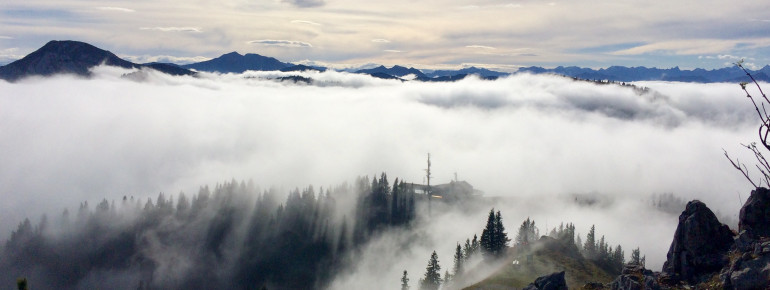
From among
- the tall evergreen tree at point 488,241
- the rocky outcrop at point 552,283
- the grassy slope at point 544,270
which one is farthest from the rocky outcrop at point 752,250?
the tall evergreen tree at point 488,241

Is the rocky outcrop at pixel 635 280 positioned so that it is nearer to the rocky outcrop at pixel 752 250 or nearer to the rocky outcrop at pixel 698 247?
the rocky outcrop at pixel 698 247

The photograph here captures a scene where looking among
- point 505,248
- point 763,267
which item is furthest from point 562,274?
point 505,248

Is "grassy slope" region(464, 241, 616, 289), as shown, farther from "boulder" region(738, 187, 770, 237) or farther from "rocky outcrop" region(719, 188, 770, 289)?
"boulder" region(738, 187, 770, 237)

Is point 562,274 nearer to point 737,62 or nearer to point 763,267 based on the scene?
point 763,267

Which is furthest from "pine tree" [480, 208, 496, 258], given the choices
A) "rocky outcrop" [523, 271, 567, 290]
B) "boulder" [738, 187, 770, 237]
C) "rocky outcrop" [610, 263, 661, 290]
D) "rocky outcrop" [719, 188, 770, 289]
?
"boulder" [738, 187, 770, 237]

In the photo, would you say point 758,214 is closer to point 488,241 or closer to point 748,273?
point 748,273
